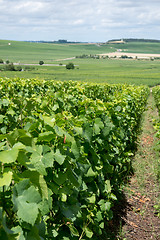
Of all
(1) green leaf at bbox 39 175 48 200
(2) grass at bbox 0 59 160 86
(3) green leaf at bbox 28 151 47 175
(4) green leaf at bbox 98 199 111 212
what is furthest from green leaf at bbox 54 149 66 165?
(2) grass at bbox 0 59 160 86

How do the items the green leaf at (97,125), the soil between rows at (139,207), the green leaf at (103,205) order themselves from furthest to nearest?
the soil between rows at (139,207) → the green leaf at (103,205) → the green leaf at (97,125)

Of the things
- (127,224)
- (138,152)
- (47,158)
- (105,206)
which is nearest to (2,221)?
(47,158)

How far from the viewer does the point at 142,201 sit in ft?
16.5

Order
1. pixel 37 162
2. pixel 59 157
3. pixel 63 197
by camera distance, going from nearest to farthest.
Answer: pixel 37 162
pixel 59 157
pixel 63 197

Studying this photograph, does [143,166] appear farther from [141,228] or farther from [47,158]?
[47,158]

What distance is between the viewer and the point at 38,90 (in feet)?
34.1

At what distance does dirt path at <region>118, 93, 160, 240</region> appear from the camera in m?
4.11

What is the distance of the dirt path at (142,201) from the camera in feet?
13.5

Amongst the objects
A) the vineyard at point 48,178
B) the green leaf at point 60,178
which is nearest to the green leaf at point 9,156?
the vineyard at point 48,178

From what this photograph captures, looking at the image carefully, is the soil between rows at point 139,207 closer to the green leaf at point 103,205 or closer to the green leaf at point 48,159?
the green leaf at point 103,205

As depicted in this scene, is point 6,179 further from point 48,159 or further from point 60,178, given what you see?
point 60,178

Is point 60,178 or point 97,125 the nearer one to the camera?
point 60,178

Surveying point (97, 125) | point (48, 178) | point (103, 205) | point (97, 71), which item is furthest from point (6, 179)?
point (97, 71)

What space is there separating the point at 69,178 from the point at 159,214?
3.01 metres
